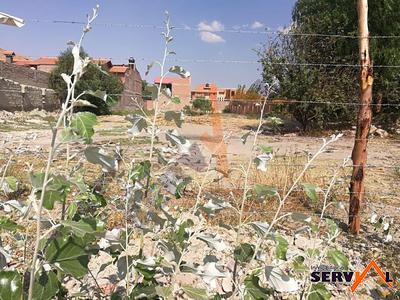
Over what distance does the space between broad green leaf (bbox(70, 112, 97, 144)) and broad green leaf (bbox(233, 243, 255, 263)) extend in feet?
1.96

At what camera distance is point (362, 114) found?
3.37 m

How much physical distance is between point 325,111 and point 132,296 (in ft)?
47.1

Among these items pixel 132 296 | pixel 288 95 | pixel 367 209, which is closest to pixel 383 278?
pixel 367 209

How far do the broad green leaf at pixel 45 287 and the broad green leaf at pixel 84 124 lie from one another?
0.33m

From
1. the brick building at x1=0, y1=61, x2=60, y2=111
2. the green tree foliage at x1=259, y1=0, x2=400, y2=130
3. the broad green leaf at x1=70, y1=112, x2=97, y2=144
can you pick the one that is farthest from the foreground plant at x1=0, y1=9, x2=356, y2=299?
the brick building at x1=0, y1=61, x2=60, y2=111

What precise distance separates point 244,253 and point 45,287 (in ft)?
1.95

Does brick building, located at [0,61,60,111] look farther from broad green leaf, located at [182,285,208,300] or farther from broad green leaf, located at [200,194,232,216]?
broad green leaf, located at [182,285,208,300]

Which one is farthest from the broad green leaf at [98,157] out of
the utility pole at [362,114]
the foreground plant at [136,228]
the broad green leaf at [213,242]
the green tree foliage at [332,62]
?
the green tree foliage at [332,62]

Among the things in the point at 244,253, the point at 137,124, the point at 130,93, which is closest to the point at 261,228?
the point at 244,253

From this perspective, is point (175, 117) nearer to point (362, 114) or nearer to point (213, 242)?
point (213, 242)

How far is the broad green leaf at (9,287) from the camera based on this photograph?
2.64 feet

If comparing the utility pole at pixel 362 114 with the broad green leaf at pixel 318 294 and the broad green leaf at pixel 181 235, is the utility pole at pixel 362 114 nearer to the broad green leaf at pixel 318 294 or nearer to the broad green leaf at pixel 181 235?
the broad green leaf at pixel 318 294

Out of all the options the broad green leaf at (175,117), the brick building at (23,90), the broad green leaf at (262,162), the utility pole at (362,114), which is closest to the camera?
the broad green leaf at (175,117)

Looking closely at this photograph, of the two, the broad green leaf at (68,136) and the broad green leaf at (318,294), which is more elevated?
the broad green leaf at (68,136)
